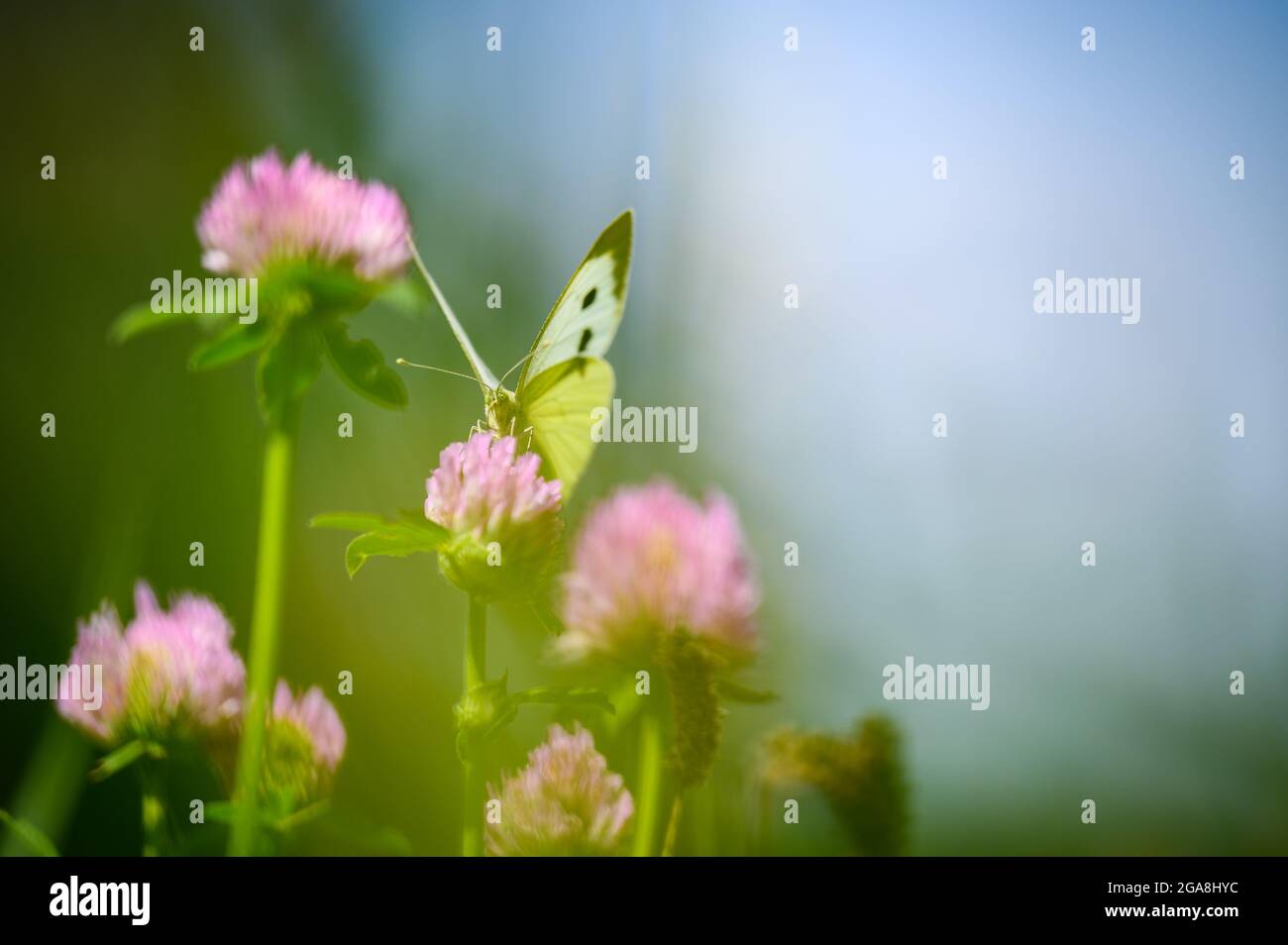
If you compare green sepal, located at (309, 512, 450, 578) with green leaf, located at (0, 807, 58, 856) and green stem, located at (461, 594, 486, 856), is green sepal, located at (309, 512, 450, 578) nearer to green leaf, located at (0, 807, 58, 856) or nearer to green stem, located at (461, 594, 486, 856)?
green stem, located at (461, 594, 486, 856)

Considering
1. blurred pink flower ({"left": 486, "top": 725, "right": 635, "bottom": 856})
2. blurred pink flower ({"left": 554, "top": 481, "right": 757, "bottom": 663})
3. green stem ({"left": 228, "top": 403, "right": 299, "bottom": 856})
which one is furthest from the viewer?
blurred pink flower ({"left": 554, "top": 481, "right": 757, "bottom": 663})

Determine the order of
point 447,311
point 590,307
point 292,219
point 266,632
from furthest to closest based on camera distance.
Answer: point 590,307, point 447,311, point 292,219, point 266,632

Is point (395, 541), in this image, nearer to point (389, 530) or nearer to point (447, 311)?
point (389, 530)

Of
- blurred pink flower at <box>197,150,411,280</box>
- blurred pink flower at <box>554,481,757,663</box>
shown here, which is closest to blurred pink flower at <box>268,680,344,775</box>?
blurred pink flower at <box>554,481,757,663</box>

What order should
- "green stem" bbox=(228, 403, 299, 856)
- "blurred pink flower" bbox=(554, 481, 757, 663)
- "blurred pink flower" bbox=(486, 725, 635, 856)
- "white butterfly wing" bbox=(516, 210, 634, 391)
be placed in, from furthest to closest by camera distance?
1. "white butterfly wing" bbox=(516, 210, 634, 391)
2. "blurred pink flower" bbox=(554, 481, 757, 663)
3. "blurred pink flower" bbox=(486, 725, 635, 856)
4. "green stem" bbox=(228, 403, 299, 856)

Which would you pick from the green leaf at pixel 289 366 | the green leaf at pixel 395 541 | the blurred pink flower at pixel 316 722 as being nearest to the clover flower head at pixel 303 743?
the blurred pink flower at pixel 316 722

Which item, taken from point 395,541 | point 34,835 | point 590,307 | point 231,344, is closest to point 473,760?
point 395,541

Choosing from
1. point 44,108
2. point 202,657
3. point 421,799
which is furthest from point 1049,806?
point 44,108
